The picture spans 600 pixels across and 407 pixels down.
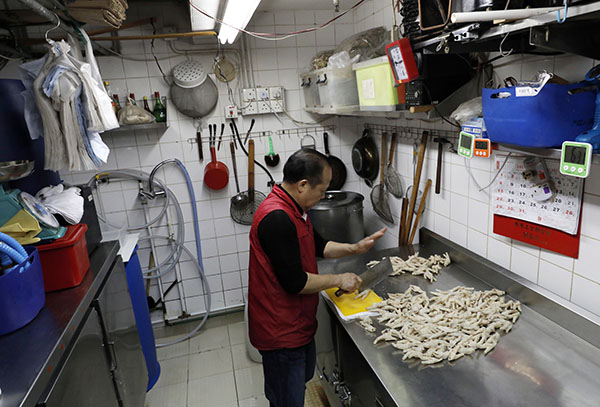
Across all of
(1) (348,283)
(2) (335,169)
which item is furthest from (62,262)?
(2) (335,169)

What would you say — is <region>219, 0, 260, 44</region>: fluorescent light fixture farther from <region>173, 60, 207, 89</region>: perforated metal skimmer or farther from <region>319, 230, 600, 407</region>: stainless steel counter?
<region>319, 230, 600, 407</region>: stainless steel counter

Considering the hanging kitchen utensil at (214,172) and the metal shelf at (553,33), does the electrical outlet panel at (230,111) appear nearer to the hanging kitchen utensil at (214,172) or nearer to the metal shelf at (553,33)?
the hanging kitchen utensil at (214,172)

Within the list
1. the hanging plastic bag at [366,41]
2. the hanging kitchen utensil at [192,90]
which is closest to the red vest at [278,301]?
the hanging plastic bag at [366,41]

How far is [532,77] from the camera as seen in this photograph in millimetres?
1490

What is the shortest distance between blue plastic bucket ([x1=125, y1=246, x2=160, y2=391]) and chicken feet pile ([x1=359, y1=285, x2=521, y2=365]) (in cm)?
153

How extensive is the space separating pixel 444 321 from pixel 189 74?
241 centimetres

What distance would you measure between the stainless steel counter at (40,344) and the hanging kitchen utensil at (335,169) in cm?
206

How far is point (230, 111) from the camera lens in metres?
3.02

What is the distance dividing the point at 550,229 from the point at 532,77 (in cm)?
60

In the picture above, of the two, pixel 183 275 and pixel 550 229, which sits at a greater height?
pixel 550 229

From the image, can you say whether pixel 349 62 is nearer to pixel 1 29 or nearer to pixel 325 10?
pixel 325 10

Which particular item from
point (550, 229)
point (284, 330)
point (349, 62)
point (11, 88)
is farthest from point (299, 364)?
point (11, 88)

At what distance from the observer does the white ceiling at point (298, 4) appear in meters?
2.76

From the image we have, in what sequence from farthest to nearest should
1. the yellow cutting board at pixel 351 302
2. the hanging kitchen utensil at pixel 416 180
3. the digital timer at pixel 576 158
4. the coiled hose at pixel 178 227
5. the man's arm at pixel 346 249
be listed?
the coiled hose at pixel 178 227
the hanging kitchen utensil at pixel 416 180
the man's arm at pixel 346 249
the yellow cutting board at pixel 351 302
the digital timer at pixel 576 158
